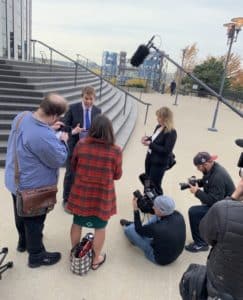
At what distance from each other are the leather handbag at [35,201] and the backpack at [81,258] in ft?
1.76

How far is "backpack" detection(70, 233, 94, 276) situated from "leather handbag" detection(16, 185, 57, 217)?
536 millimetres

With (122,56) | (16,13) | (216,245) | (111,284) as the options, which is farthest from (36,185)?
(122,56)

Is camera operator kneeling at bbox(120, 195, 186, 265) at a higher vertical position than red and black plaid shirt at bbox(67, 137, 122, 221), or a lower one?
lower

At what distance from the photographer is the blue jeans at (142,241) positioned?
2.96 meters

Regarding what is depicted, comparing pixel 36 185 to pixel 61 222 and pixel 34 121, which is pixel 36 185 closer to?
pixel 34 121

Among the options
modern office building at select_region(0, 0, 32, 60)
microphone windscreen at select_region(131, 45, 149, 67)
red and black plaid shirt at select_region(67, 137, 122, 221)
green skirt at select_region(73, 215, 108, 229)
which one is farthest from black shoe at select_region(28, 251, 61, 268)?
modern office building at select_region(0, 0, 32, 60)

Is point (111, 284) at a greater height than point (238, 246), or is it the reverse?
Result: point (238, 246)

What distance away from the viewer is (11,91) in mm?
6367

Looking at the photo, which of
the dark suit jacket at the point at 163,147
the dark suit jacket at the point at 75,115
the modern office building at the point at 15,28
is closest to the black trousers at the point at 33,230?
the dark suit jacket at the point at 75,115

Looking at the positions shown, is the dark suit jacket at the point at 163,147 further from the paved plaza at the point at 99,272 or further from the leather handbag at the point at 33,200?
the leather handbag at the point at 33,200

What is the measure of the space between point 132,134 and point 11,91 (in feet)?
12.2

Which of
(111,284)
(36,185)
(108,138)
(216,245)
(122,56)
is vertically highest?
(122,56)

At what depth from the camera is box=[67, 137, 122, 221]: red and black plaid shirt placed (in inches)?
95.4

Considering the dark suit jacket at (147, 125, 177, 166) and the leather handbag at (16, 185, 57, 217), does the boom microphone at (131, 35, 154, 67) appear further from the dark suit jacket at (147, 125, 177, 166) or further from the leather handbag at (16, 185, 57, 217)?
the leather handbag at (16, 185, 57, 217)
